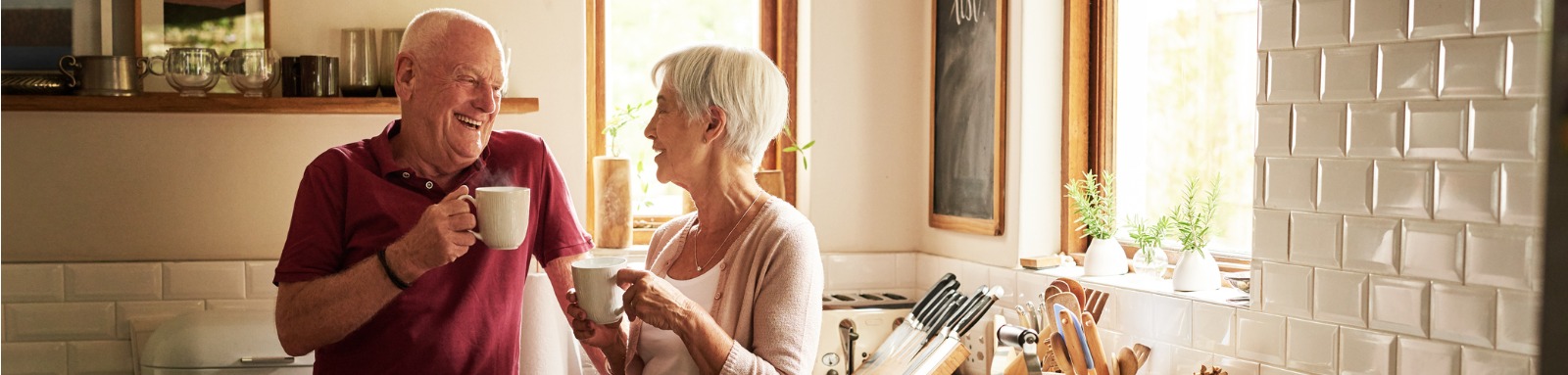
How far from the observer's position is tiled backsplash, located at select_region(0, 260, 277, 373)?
117 inches

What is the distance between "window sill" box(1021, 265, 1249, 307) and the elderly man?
1.43m

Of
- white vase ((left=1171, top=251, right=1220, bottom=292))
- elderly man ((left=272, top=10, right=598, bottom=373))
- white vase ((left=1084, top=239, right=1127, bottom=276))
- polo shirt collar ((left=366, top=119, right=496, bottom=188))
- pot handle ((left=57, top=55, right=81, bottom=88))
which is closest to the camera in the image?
elderly man ((left=272, top=10, right=598, bottom=373))

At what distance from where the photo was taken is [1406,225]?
1771 millimetres

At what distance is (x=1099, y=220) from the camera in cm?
282

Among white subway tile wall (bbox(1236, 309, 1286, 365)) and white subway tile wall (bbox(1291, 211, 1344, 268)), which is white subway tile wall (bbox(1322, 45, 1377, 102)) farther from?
white subway tile wall (bbox(1236, 309, 1286, 365))

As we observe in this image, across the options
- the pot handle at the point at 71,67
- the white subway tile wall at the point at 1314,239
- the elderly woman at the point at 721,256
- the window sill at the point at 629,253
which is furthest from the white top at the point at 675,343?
the pot handle at the point at 71,67

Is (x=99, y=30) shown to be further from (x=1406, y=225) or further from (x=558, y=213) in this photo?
(x=1406, y=225)

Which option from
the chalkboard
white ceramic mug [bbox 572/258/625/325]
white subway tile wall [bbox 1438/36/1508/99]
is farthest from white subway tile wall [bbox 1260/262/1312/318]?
white ceramic mug [bbox 572/258/625/325]

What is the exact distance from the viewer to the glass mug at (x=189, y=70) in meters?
2.84

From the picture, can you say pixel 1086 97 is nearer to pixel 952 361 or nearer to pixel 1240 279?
pixel 1240 279

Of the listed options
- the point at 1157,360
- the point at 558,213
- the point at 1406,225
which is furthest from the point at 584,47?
the point at 1406,225

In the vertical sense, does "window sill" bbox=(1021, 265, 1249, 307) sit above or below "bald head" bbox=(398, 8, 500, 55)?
below

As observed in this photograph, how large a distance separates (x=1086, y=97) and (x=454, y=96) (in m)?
1.92

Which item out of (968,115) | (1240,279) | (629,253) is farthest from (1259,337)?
(629,253)
